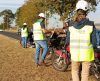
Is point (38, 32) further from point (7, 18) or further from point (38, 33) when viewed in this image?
point (7, 18)

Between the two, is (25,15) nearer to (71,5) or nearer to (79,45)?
(71,5)

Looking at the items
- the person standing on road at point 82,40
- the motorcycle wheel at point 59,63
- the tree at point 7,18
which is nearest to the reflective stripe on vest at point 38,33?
the motorcycle wheel at point 59,63

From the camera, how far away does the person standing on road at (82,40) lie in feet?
25.0

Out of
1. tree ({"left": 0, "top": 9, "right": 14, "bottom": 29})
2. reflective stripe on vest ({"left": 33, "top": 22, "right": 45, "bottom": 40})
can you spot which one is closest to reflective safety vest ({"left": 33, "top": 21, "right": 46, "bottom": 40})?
reflective stripe on vest ({"left": 33, "top": 22, "right": 45, "bottom": 40})

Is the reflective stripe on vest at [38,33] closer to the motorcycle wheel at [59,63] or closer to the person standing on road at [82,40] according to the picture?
the motorcycle wheel at [59,63]

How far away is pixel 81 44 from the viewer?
772cm

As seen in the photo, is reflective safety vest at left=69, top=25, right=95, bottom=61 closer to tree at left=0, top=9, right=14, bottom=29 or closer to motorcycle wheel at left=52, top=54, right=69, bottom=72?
motorcycle wheel at left=52, top=54, right=69, bottom=72

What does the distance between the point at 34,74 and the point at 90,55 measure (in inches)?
189

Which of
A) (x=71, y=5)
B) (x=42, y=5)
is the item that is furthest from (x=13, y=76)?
(x=42, y=5)

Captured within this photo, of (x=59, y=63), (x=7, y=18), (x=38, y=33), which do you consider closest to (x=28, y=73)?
(x=59, y=63)

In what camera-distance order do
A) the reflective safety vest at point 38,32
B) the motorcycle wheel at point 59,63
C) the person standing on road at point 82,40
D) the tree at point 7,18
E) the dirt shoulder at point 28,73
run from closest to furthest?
the person standing on road at point 82,40
the dirt shoulder at point 28,73
the motorcycle wheel at point 59,63
the reflective safety vest at point 38,32
the tree at point 7,18

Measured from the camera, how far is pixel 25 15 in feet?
272

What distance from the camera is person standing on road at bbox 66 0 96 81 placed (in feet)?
25.0

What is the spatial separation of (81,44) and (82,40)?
0.08 m
